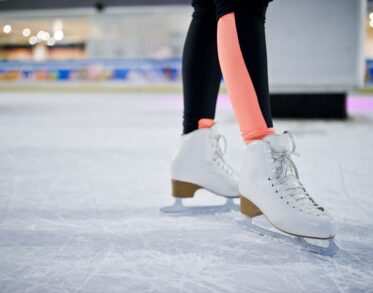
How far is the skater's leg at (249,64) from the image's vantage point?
0.74m

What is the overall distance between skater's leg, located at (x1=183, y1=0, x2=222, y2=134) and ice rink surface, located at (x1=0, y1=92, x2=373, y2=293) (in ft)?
0.65

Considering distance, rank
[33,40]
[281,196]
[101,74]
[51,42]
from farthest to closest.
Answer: [33,40] < [51,42] < [101,74] < [281,196]

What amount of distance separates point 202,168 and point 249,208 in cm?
16

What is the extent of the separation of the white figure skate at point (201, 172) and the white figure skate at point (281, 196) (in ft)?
0.37

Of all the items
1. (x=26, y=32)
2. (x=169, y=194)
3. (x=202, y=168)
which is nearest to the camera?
(x=202, y=168)

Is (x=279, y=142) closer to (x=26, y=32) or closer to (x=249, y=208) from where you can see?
(x=249, y=208)

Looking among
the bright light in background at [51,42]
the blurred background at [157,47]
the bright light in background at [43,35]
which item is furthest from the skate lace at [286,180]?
the bright light in background at [43,35]

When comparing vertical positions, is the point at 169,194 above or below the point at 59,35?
below

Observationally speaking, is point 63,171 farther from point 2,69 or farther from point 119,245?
point 2,69

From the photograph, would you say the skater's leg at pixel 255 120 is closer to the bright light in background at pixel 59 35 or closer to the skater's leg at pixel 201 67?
the skater's leg at pixel 201 67

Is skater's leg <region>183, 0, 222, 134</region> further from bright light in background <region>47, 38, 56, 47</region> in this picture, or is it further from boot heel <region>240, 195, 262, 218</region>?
bright light in background <region>47, 38, 56, 47</region>

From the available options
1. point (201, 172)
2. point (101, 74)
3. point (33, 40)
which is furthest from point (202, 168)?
point (33, 40)

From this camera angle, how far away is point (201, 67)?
35.5 inches

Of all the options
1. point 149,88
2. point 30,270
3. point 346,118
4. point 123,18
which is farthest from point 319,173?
point 123,18
